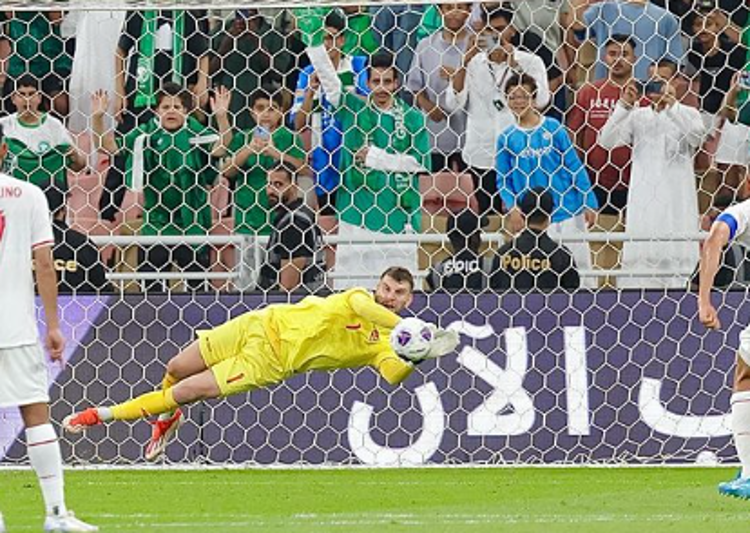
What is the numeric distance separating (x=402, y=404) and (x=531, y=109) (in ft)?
7.65

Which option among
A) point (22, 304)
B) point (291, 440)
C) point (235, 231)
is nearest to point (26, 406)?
point (22, 304)

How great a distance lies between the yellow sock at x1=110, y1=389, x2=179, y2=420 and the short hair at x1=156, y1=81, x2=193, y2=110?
2.79 m

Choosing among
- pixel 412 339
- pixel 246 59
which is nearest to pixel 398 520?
pixel 412 339

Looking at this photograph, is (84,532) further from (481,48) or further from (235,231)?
(481,48)

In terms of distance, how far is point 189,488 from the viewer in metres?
10.9

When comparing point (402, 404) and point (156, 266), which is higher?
point (156, 266)

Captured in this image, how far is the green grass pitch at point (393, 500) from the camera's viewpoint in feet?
27.1

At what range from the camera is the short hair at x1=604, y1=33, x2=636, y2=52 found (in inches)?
534

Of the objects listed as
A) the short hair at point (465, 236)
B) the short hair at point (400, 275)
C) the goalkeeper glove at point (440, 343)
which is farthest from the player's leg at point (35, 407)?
the short hair at point (465, 236)

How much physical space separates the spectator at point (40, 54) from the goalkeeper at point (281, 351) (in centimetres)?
287

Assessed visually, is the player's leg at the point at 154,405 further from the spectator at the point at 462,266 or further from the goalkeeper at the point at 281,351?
the spectator at the point at 462,266

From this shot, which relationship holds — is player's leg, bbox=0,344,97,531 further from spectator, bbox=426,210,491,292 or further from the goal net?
spectator, bbox=426,210,491,292

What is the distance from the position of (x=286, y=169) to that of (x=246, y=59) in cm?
95

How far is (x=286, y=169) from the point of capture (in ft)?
45.0
